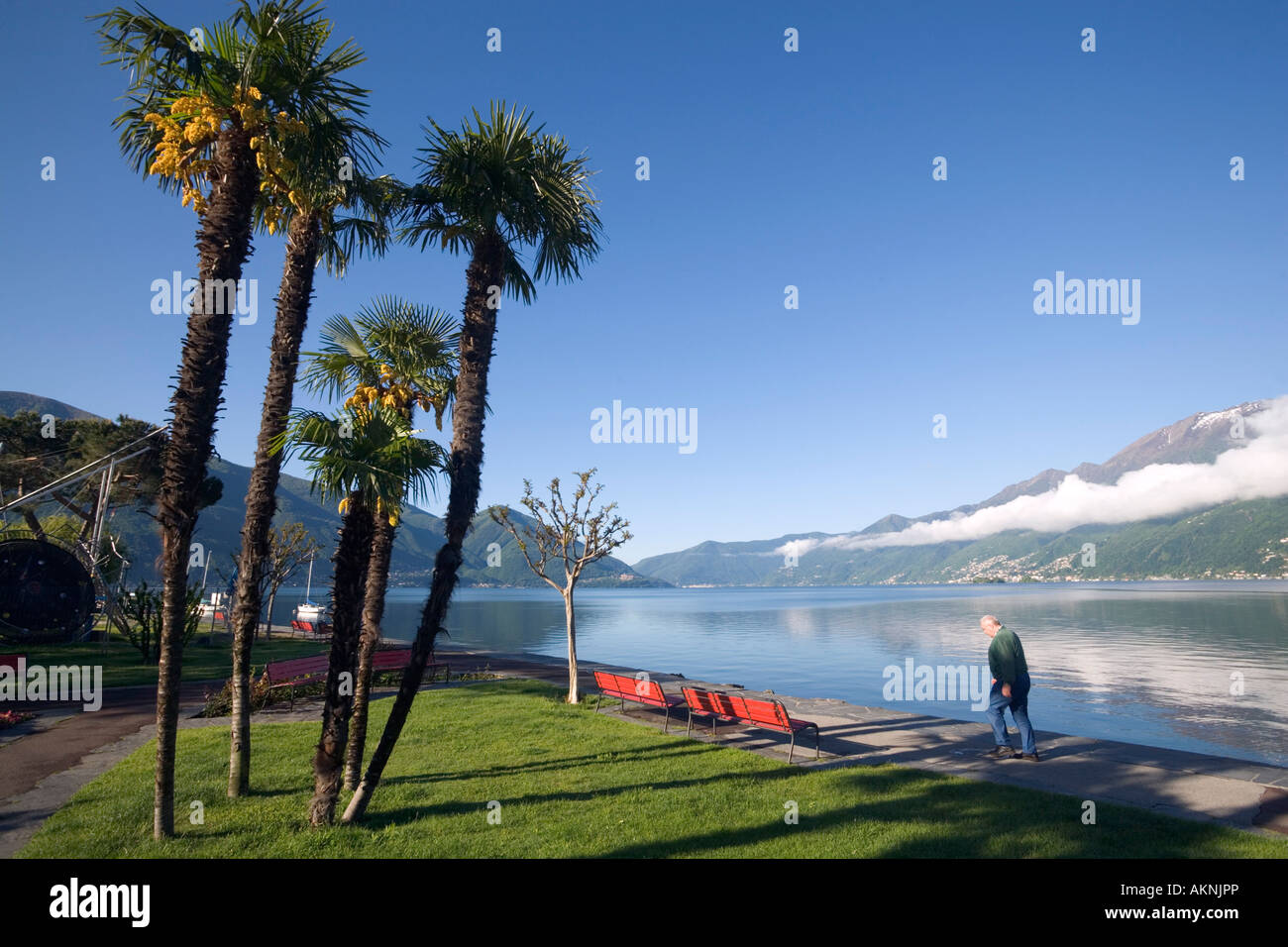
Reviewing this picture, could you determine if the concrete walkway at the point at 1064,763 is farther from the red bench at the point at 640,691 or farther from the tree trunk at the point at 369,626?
the tree trunk at the point at 369,626

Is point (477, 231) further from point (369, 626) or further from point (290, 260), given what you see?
point (369, 626)

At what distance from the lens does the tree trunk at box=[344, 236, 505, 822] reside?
8.23 m

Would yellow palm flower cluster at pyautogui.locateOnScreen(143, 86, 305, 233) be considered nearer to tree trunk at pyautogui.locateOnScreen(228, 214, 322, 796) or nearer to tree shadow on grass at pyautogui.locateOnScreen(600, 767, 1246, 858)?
tree trunk at pyautogui.locateOnScreen(228, 214, 322, 796)

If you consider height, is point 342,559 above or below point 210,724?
above

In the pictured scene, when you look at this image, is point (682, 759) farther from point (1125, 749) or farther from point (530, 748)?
point (1125, 749)

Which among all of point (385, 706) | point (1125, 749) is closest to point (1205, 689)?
point (1125, 749)

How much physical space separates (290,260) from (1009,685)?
12.7 metres

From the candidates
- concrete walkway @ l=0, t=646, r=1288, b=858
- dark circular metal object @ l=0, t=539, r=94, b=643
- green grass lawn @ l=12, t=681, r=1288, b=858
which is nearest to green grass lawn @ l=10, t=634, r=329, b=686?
dark circular metal object @ l=0, t=539, r=94, b=643

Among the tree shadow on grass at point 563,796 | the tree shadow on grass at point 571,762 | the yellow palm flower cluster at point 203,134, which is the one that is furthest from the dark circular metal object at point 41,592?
the tree shadow on grass at point 563,796

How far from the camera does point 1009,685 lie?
1139 cm

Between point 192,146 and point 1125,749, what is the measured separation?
55.2 ft

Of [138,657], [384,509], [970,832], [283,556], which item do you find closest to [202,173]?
[384,509]

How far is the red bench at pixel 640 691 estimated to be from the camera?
16.0 metres
